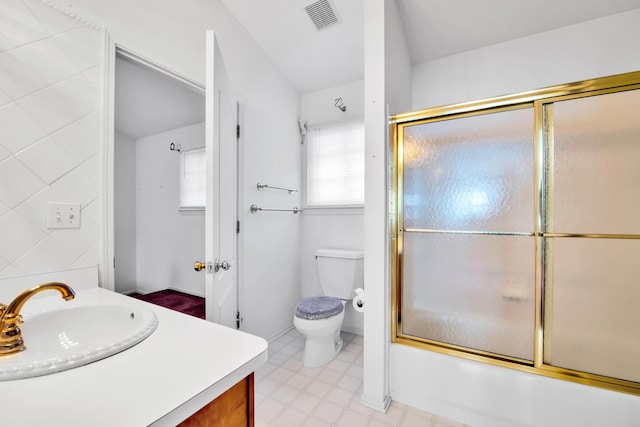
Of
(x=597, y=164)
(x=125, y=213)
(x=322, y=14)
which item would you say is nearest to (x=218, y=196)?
(x=322, y=14)

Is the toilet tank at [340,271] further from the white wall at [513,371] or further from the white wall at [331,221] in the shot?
the white wall at [513,371]

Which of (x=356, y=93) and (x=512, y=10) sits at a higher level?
(x=512, y=10)

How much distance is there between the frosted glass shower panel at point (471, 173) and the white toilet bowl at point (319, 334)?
0.91 m

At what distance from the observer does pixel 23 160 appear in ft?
3.51

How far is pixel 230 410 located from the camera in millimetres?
656

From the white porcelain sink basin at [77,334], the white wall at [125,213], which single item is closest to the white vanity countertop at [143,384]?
the white porcelain sink basin at [77,334]

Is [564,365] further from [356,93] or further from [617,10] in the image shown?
[356,93]

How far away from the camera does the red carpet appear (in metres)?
2.56

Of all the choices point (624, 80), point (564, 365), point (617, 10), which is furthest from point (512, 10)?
point (564, 365)

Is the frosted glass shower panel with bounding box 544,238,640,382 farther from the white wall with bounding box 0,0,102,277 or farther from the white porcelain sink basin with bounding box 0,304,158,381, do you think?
the white wall with bounding box 0,0,102,277

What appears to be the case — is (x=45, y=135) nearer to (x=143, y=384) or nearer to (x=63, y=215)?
(x=63, y=215)

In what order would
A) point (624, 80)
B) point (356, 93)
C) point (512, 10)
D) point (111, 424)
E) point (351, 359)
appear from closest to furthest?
point (111, 424)
point (624, 80)
point (512, 10)
point (351, 359)
point (356, 93)

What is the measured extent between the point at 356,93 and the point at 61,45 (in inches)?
80.9

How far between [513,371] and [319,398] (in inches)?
42.2
